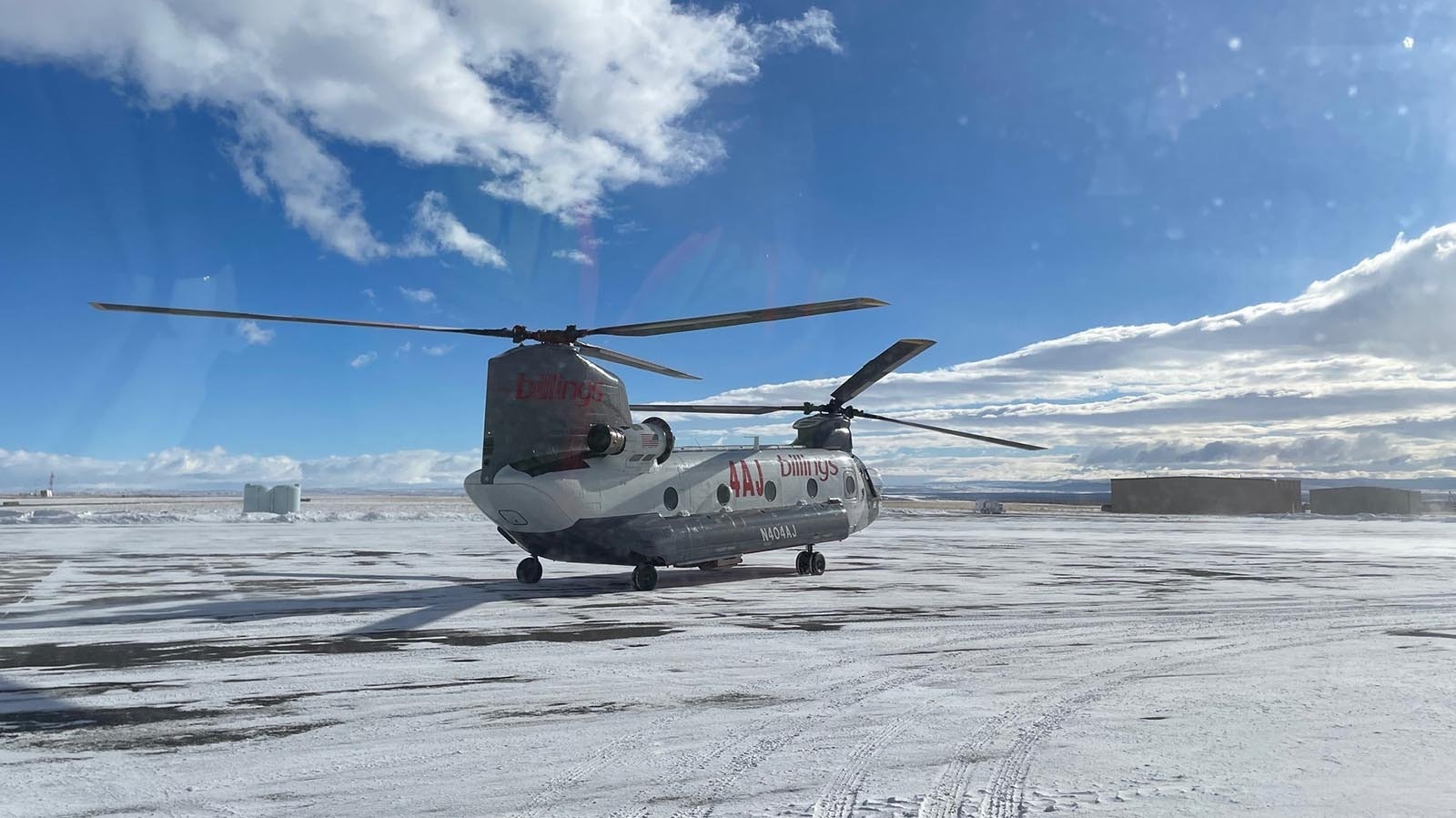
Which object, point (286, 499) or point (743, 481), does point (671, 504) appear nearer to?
point (743, 481)

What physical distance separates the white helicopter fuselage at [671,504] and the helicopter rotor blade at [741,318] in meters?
2.42

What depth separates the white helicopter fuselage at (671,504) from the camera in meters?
15.1

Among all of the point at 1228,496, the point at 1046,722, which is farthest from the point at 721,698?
the point at 1228,496

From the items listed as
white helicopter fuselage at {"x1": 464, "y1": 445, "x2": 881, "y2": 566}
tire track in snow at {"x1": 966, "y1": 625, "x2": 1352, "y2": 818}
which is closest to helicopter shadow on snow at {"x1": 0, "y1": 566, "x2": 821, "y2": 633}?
white helicopter fuselage at {"x1": 464, "y1": 445, "x2": 881, "y2": 566}

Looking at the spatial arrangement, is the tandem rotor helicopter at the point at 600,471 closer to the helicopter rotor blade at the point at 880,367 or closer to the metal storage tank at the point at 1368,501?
the helicopter rotor blade at the point at 880,367

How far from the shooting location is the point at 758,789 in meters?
5.20

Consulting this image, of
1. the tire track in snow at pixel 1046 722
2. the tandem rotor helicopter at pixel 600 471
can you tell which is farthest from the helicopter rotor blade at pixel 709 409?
the tire track in snow at pixel 1046 722

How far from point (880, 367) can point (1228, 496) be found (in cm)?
7425

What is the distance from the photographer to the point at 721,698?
763 centimetres

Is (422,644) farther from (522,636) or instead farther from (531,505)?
(531,505)

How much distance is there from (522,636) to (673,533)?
561 centimetres

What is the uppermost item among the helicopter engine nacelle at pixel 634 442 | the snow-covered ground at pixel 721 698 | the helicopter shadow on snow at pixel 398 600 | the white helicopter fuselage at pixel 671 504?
the helicopter engine nacelle at pixel 634 442

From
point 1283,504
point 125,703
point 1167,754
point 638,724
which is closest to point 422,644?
point 125,703

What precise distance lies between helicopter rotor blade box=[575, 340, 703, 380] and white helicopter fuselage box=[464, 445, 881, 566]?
5.11ft
